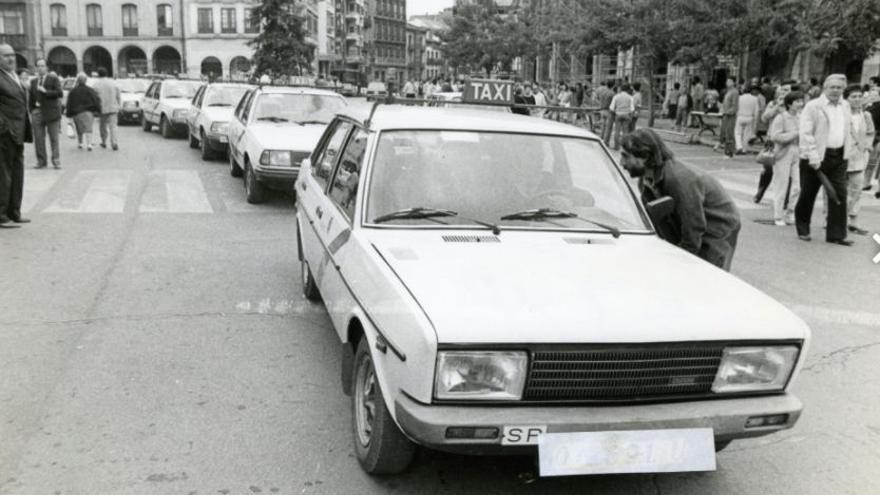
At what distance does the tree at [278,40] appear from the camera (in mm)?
39375

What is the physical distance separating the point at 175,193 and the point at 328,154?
21.6 ft

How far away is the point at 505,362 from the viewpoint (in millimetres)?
3004

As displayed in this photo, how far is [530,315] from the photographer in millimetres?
3074

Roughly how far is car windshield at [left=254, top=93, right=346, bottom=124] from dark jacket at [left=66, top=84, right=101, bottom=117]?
224 inches

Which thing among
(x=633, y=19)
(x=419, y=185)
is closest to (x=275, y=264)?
(x=419, y=185)

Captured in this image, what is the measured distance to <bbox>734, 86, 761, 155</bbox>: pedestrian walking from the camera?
18969 millimetres

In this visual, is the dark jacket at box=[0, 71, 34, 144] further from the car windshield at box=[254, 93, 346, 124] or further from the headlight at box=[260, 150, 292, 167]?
the car windshield at box=[254, 93, 346, 124]

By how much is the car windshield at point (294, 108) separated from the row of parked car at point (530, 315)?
23.4ft

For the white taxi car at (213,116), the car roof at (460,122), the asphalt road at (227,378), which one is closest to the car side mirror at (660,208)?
the car roof at (460,122)

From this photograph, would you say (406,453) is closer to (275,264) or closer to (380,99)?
(380,99)

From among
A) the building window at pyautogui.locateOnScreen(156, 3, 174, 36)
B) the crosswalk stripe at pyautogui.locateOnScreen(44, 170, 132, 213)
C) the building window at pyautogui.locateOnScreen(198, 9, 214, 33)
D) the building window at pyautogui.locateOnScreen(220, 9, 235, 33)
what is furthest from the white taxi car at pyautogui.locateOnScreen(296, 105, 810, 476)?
the building window at pyautogui.locateOnScreen(156, 3, 174, 36)

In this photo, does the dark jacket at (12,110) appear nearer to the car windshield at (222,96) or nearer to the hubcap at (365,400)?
the hubcap at (365,400)

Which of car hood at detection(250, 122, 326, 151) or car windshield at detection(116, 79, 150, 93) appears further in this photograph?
car windshield at detection(116, 79, 150, 93)

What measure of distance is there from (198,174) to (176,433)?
404 inches
